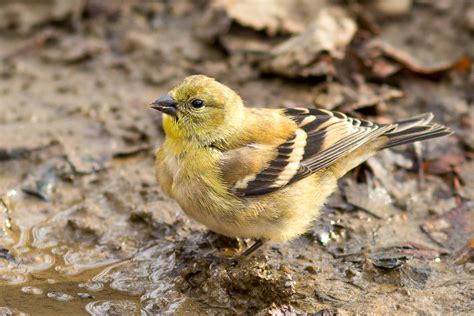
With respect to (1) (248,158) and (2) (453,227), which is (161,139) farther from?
(2) (453,227)

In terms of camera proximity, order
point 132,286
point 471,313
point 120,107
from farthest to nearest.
→ point 120,107
point 132,286
point 471,313

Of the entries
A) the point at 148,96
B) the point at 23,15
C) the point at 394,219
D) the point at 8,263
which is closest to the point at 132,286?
the point at 8,263

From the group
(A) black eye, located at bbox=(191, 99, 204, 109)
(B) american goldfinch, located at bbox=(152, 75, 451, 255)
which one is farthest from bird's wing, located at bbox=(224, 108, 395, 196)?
(A) black eye, located at bbox=(191, 99, 204, 109)

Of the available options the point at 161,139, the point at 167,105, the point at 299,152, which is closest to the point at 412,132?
the point at 299,152

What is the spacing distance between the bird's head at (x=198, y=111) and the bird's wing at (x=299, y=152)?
0.26 metres

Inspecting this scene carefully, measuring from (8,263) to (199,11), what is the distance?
454 centimetres

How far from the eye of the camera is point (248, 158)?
6.06 meters

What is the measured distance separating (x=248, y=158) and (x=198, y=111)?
0.57 meters

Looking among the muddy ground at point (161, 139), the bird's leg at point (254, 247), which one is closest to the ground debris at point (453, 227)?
the muddy ground at point (161, 139)

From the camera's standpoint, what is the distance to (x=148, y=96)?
8516mm

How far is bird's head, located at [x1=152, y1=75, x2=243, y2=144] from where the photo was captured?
6.13 m

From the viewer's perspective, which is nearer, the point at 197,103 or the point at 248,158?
the point at 248,158

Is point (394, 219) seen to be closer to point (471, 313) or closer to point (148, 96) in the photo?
point (471, 313)

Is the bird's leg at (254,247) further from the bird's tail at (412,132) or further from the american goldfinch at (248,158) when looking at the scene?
the bird's tail at (412,132)
